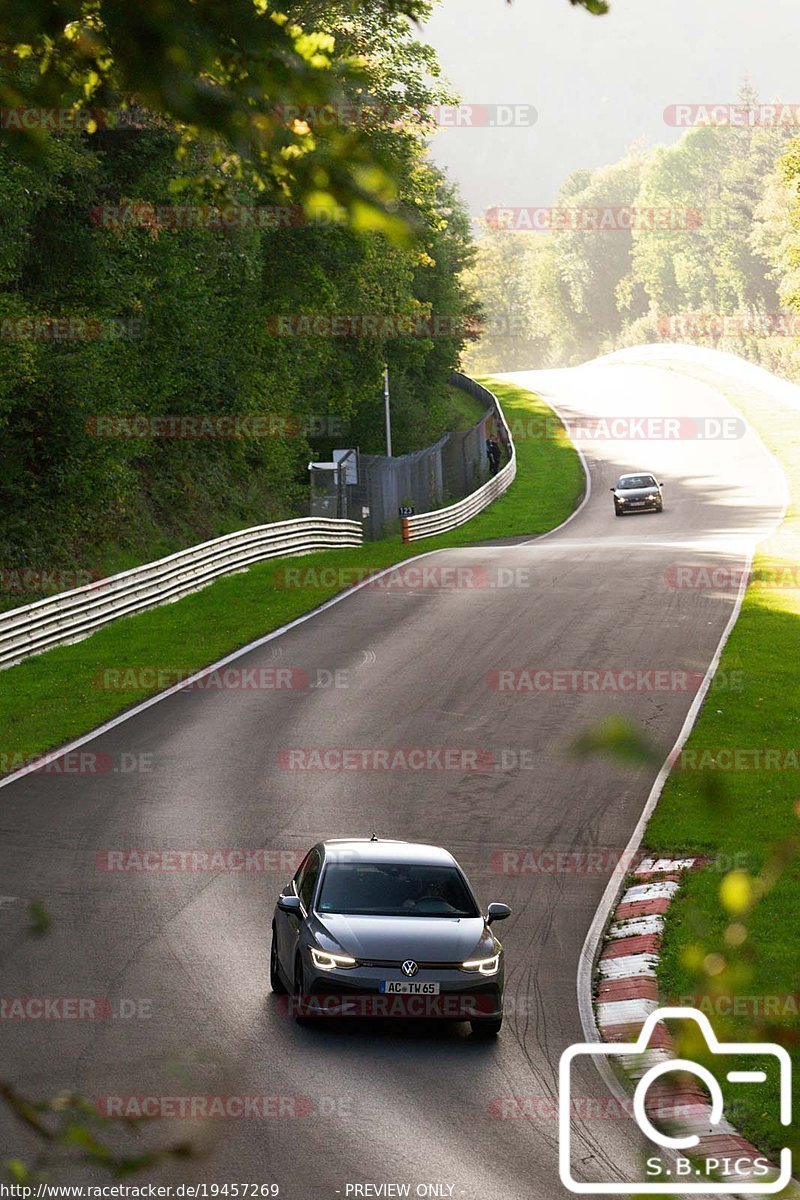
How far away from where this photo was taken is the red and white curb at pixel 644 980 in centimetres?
987

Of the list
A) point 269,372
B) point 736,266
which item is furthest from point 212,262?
point 736,266

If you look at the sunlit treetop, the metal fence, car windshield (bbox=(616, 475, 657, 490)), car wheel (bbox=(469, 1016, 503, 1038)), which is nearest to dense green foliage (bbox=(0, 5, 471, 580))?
the metal fence

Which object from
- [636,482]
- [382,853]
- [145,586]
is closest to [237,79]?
[382,853]

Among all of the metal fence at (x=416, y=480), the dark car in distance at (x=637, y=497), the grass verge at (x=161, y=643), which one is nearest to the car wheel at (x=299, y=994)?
the grass verge at (x=161, y=643)

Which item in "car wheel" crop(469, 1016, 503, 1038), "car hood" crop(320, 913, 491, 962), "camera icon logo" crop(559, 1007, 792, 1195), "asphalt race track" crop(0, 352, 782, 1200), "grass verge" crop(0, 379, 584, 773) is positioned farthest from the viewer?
"grass verge" crop(0, 379, 584, 773)

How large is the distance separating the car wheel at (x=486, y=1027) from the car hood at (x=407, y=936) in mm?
528

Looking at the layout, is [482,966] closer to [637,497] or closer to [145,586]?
[145,586]

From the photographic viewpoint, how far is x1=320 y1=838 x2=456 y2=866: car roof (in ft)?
44.4

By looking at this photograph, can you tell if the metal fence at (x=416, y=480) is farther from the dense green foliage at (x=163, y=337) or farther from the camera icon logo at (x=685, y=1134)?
the camera icon logo at (x=685, y=1134)

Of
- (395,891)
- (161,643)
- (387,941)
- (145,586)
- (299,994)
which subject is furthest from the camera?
(145,586)

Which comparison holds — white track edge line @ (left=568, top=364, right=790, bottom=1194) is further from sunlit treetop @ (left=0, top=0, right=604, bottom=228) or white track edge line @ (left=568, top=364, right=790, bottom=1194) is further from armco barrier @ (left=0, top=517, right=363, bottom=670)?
armco barrier @ (left=0, top=517, right=363, bottom=670)

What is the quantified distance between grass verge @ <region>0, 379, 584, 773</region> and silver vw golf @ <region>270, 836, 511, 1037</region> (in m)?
9.29

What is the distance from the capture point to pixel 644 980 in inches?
531

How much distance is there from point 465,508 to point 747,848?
4101cm
